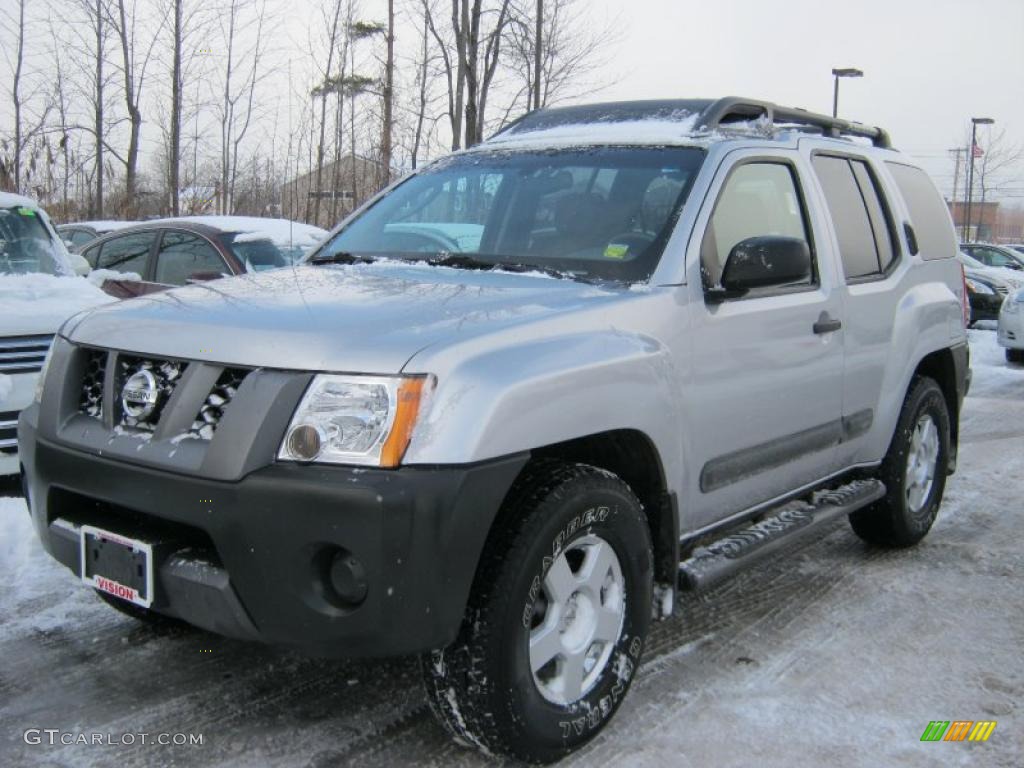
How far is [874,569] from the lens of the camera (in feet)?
16.0

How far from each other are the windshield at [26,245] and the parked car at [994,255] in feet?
57.4

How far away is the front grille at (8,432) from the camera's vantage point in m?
5.63

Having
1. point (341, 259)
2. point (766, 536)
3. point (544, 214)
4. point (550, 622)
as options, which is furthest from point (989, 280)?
point (550, 622)

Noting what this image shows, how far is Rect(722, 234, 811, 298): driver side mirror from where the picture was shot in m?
3.50

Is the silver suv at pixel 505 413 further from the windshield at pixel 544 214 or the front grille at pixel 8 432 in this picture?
the front grille at pixel 8 432

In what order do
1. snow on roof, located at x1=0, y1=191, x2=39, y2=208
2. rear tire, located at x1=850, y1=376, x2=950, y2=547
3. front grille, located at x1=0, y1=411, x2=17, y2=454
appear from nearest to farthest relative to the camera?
rear tire, located at x1=850, y1=376, x2=950, y2=547 → front grille, located at x1=0, y1=411, x2=17, y2=454 → snow on roof, located at x1=0, y1=191, x2=39, y2=208

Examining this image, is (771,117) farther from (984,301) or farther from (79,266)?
(984,301)

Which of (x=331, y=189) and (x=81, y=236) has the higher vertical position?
(x=331, y=189)

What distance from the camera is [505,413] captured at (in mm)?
2639

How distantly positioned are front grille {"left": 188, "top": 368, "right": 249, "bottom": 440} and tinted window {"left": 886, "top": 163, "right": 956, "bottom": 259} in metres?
3.65

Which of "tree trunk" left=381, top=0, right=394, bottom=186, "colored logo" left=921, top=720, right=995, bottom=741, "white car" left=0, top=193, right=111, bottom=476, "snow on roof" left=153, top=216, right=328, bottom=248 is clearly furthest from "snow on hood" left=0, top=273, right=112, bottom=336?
"tree trunk" left=381, top=0, right=394, bottom=186

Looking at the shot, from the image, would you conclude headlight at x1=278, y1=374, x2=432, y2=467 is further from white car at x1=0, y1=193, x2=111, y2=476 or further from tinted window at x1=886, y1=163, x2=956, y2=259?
white car at x1=0, y1=193, x2=111, y2=476

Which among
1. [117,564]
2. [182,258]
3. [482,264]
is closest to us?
[117,564]

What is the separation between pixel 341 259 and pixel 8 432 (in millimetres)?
2747
